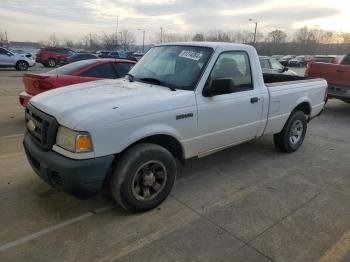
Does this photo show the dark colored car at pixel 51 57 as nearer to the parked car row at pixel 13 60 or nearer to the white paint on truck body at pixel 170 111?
the parked car row at pixel 13 60

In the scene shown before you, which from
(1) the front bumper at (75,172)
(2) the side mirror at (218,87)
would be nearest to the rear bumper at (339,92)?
(2) the side mirror at (218,87)

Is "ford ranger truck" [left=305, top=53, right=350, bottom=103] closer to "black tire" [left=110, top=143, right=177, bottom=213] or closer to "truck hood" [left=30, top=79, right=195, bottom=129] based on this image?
"truck hood" [left=30, top=79, right=195, bottom=129]

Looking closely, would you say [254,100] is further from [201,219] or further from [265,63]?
[265,63]

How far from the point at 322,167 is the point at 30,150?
437cm

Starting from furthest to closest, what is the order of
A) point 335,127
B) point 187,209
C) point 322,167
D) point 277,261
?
point 335,127
point 322,167
point 187,209
point 277,261

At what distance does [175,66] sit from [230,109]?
0.93 meters

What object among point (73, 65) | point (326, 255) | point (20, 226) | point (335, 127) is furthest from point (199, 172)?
point (335, 127)

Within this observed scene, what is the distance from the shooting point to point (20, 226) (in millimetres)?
3391

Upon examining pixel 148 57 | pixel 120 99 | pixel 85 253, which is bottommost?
pixel 85 253

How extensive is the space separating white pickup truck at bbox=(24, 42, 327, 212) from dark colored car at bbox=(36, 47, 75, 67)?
2552cm

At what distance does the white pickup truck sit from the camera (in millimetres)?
3223

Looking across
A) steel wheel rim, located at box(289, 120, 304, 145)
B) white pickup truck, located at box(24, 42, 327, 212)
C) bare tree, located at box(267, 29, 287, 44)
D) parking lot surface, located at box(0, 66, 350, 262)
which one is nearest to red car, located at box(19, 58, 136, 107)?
parking lot surface, located at box(0, 66, 350, 262)

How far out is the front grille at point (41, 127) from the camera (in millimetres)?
3342

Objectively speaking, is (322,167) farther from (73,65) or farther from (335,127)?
(73,65)
